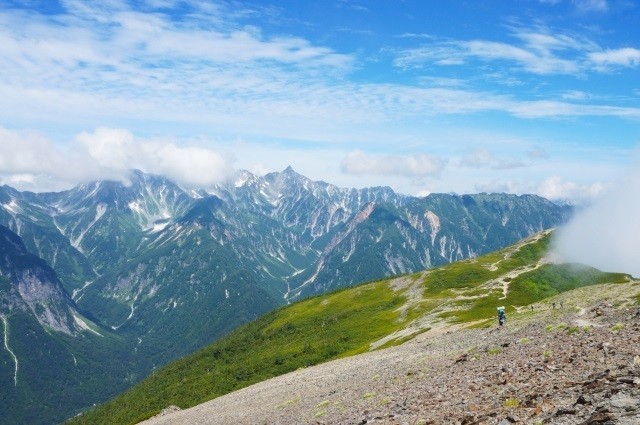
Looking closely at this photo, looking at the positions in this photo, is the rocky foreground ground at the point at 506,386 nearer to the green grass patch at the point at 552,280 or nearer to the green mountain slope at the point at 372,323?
the green mountain slope at the point at 372,323

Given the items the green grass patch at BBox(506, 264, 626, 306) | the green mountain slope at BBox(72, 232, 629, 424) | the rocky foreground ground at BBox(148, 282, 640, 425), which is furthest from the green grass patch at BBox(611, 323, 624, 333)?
the green grass patch at BBox(506, 264, 626, 306)

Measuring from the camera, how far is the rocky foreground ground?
20.1 metres

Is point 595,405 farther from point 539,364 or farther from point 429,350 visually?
point 429,350

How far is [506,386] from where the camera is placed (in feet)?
89.0

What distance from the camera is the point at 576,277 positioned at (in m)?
186

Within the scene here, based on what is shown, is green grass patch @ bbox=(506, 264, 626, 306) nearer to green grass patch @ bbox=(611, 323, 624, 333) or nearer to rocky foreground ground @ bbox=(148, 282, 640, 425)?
rocky foreground ground @ bbox=(148, 282, 640, 425)

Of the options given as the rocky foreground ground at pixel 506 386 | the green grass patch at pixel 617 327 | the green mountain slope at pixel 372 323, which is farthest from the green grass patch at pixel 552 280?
the green grass patch at pixel 617 327

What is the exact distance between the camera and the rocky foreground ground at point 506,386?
2011 centimetres

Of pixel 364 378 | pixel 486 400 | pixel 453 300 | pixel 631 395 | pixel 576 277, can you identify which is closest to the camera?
pixel 631 395

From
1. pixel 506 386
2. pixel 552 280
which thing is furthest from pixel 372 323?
pixel 506 386

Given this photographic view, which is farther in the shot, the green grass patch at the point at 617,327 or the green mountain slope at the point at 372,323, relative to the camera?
the green mountain slope at the point at 372,323

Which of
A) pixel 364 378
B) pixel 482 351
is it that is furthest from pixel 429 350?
pixel 482 351

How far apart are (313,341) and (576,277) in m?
101

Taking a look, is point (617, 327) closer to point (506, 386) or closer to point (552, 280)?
point (506, 386)
